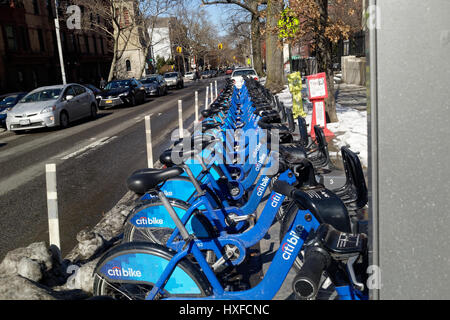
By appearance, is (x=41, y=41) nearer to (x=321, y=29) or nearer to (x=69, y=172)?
(x=69, y=172)

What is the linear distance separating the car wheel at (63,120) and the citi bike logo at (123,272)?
1523cm

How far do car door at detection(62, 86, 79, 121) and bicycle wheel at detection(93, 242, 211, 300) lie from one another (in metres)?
15.7

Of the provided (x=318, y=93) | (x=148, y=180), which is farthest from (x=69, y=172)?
(x=148, y=180)

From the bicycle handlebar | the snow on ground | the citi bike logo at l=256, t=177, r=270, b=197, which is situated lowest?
the snow on ground

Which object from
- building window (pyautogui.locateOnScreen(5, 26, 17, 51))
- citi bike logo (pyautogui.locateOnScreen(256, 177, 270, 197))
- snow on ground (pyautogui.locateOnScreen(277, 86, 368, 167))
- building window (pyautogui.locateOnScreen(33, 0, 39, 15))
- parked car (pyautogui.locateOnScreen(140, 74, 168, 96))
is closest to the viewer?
citi bike logo (pyautogui.locateOnScreen(256, 177, 270, 197))

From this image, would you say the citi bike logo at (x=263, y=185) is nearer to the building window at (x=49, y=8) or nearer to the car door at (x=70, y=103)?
the car door at (x=70, y=103)

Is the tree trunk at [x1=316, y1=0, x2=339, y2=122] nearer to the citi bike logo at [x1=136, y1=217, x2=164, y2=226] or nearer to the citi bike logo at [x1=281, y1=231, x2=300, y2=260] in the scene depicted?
the citi bike logo at [x1=136, y1=217, x2=164, y2=226]

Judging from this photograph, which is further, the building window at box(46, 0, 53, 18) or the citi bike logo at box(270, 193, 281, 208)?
the building window at box(46, 0, 53, 18)

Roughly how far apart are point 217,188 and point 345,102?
1327 cm

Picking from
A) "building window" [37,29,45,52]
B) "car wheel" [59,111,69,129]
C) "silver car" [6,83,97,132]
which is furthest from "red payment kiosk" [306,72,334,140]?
"building window" [37,29,45,52]

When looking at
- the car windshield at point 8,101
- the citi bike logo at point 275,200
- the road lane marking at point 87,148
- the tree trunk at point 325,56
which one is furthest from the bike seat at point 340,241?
the car windshield at point 8,101

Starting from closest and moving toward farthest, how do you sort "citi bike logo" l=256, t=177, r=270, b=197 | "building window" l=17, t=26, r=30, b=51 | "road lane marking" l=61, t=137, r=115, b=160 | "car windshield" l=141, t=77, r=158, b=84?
"citi bike logo" l=256, t=177, r=270, b=197
"road lane marking" l=61, t=137, r=115, b=160
"car windshield" l=141, t=77, r=158, b=84
"building window" l=17, t=26, r=30, b=51

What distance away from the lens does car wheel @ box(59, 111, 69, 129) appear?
16.8 metres

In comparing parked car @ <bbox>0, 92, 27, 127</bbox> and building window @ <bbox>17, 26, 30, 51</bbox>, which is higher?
building window @ <bbox>17, 26, 30, 51</bbox>
